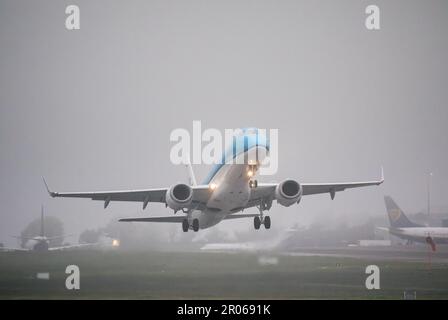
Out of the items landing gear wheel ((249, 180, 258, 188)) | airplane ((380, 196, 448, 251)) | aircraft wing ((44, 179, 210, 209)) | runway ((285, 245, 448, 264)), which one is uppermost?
landing gear wheel ((249, 180, 258, 188))

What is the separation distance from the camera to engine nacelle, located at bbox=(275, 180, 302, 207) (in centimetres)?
4119

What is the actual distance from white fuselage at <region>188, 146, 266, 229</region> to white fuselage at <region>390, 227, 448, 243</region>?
81.5 feet

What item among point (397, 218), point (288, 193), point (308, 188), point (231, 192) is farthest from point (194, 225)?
point (397, 218)

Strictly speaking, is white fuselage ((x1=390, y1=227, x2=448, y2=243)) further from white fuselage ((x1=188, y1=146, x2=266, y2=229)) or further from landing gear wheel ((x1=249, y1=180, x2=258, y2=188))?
landing gear wheel ((x1=249, y1=180, x2=258, y2=188))

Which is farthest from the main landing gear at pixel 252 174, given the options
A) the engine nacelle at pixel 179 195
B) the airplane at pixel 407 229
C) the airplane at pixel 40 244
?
the airplane at pixel 407 229

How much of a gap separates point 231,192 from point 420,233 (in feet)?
97.7

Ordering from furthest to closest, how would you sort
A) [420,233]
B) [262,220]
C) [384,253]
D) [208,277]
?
1. [420,233]
2. [384,253]
3. [262,220]
4. [208,277]

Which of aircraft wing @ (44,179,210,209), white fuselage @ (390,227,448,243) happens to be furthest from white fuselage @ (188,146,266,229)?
white fuselage @ (390,227,448,243)

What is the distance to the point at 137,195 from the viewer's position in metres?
44.4

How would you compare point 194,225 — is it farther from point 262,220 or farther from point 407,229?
point 407,229

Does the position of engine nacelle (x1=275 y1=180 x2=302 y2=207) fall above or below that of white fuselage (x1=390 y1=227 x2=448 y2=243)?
above
